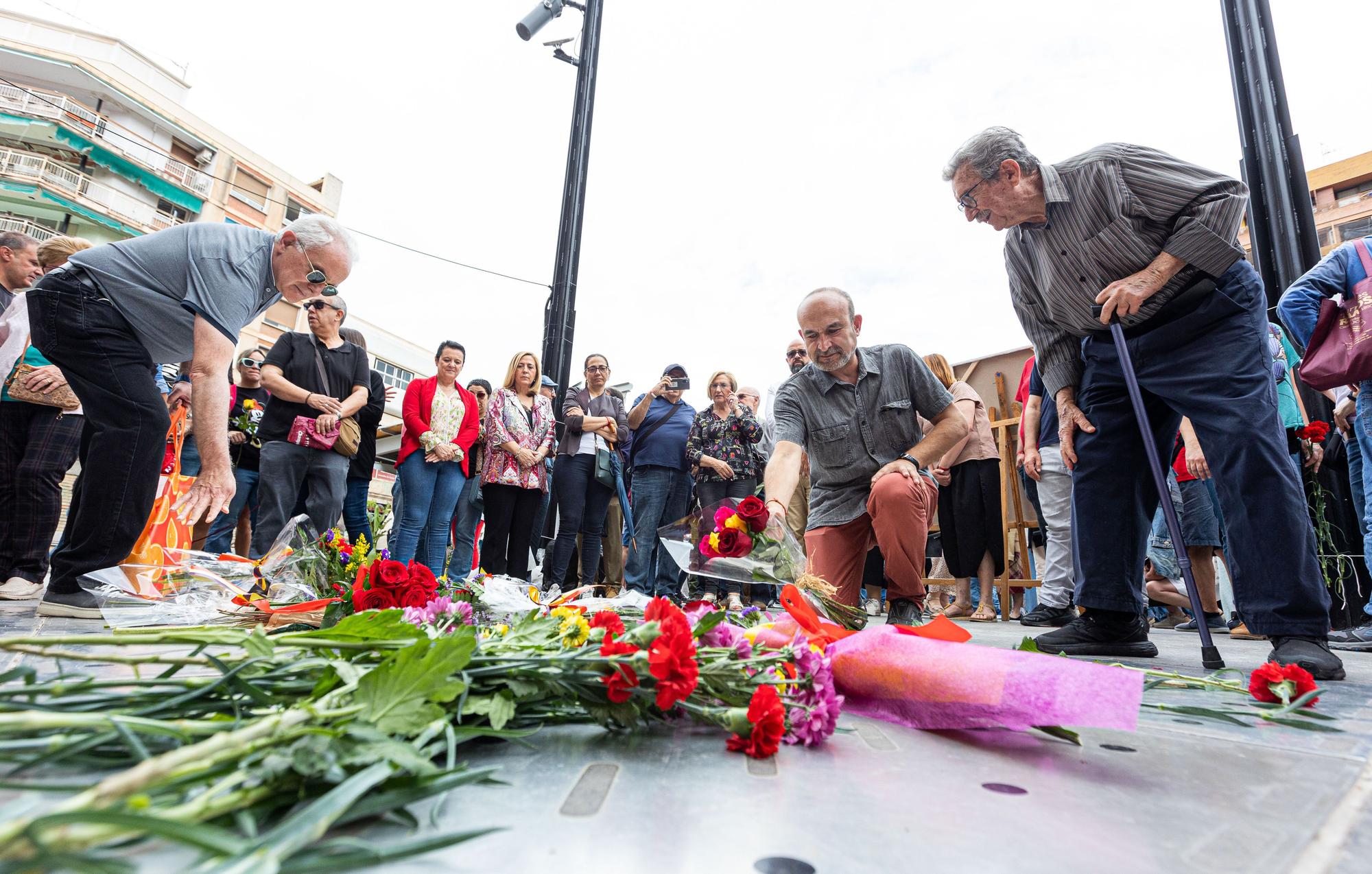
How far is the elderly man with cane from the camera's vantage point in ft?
6.61

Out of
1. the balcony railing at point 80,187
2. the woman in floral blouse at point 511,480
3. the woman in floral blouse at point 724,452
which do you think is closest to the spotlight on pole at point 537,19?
the woman in floral blouse at point 511,480

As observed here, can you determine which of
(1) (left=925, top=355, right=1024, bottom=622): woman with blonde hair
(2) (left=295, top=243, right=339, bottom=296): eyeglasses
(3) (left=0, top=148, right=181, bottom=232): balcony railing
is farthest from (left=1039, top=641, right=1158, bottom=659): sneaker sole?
(3) (left=0, top=148, right=181, bottom=232): balcony railing

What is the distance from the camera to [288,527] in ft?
8.91

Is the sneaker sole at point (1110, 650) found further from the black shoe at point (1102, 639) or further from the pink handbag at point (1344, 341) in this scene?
the pink handbag at point (1344, 341)

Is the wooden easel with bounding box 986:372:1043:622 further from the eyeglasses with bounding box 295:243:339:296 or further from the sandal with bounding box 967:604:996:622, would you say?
the eyeglasses with bounding box 295:243:339:296

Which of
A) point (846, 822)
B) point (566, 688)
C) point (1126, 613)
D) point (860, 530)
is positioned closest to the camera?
point (846, 822)

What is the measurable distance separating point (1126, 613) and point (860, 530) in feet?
3.92

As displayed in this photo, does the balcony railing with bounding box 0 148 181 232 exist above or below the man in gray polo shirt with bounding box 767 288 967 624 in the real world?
above

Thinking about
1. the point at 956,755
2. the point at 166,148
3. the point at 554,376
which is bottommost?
the point at 956,755

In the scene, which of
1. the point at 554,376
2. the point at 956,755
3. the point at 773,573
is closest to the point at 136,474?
the point at 773,573

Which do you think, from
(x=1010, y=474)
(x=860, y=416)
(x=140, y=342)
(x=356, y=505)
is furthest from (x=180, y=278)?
(x=1010, y=474)

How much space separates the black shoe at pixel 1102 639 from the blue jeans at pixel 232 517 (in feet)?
15.2

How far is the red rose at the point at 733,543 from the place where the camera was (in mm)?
2020

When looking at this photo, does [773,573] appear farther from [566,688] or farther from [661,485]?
[661,485]
